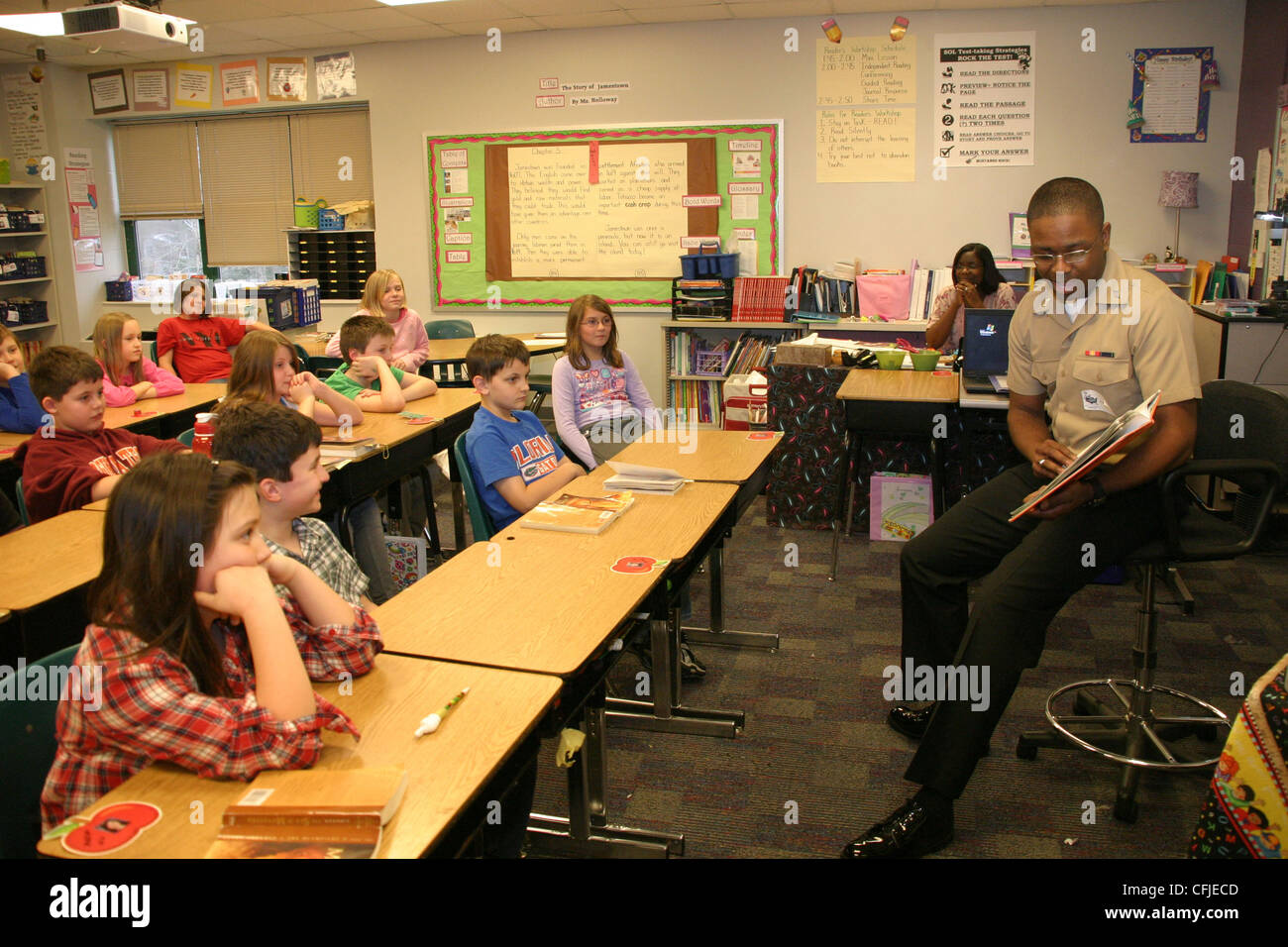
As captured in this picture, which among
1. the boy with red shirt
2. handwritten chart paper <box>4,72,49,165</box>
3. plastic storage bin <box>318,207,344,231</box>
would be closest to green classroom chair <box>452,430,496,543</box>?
the boy with red shirt

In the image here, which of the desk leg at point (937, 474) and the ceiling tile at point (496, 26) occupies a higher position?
the ceiling tile at point (496, 26)

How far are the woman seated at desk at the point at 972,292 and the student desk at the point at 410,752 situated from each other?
149 inches

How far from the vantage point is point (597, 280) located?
691 centimetres

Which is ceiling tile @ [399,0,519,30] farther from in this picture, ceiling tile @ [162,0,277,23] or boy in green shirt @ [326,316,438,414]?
boy in green shirt @ [326,316,438,414]

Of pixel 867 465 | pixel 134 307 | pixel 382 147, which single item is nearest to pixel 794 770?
pixel 867 465

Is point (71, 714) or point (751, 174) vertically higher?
point (751, 174)

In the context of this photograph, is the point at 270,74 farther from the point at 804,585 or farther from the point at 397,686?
the point at 397,686

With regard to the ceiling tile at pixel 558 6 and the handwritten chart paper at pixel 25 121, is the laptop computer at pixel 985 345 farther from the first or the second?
the handwritten chart paper at pixel 25 121

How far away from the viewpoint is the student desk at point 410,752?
3.97 feet

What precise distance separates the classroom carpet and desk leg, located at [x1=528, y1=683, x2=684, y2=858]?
0.36 ft

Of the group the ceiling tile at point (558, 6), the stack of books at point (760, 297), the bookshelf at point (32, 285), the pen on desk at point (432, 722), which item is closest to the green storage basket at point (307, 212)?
the bookshelf at point (32, 285)

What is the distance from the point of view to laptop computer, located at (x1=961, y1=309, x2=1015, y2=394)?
372cm
